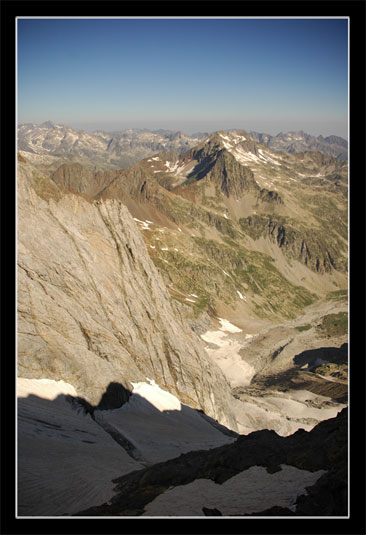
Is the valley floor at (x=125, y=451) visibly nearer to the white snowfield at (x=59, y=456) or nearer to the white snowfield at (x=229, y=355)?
the white snowfield at (x=59, y=456)

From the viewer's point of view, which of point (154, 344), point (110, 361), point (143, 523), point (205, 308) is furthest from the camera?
point (205, 308)

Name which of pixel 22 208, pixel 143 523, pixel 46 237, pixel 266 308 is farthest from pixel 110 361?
pixel 266 308

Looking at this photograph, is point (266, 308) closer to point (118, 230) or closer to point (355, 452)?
point (118, 230)

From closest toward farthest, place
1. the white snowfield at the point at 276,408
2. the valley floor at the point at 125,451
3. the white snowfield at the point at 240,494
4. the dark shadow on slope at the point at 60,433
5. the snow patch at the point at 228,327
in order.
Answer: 1. the white snowfield at the point at 240,494
2. the valley floor at the point at 125,451
3. the dark shadow on slope at the point at 60,433
4. the white snowfield at the point at 276,408
5. the snow patch at the point at 228,327

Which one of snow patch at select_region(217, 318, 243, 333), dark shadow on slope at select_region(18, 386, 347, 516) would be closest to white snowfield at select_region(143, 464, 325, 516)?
dark shadow on slope at select_region(18, 386, 347, 516)

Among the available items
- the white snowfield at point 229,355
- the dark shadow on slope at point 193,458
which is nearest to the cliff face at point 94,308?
the dark shadow on slope at point 193,458
